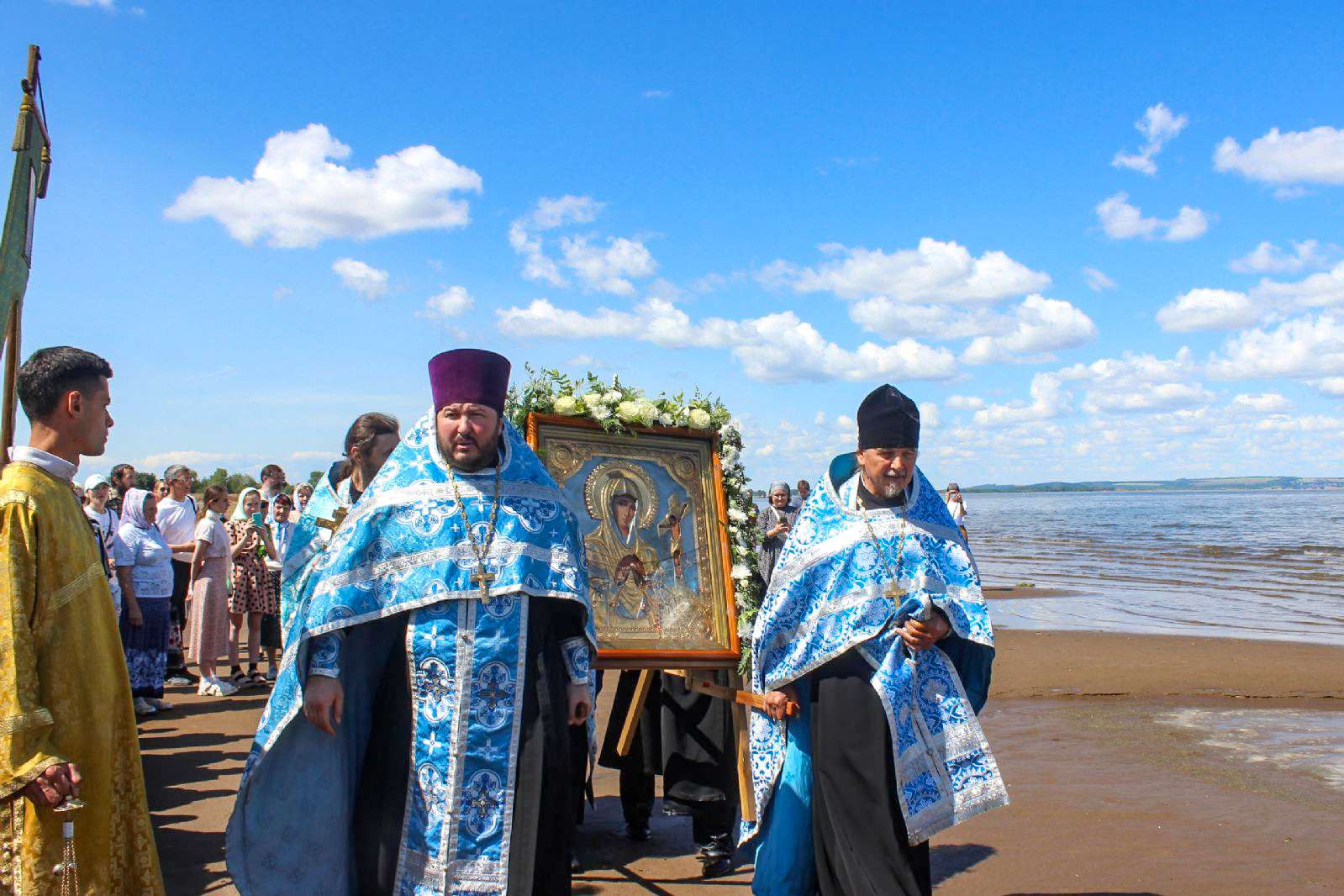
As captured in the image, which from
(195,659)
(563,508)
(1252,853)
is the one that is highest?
(563,508)

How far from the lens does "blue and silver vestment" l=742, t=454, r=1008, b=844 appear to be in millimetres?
4539

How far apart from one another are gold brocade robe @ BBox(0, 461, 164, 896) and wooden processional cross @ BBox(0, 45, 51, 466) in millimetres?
1366

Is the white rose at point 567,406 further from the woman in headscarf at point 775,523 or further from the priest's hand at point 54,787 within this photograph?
the woman in headscarf at point 775,523

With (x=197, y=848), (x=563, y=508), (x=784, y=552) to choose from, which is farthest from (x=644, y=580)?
(x=197, y=848)

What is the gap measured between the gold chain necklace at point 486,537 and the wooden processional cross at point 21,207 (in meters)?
1.89

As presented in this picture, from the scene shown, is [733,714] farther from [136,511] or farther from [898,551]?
[136,511]

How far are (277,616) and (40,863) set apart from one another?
860 centimetres

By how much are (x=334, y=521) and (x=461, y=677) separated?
1.82 meters

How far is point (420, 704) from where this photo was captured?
3846 mm

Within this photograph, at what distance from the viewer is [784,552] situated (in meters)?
4.99

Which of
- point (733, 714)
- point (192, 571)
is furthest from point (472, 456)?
point (192, 571)

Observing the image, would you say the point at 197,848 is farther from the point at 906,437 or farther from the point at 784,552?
the point at 906,437

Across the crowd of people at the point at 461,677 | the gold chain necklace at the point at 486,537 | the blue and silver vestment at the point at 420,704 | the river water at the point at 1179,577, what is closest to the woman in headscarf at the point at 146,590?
the crowd of people at the point at 461,677

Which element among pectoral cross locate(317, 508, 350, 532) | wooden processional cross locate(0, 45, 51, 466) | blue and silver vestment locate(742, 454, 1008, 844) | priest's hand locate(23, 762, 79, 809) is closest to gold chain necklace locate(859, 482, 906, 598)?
blue and silver vestment locate(742, 454, 1008, 844)
